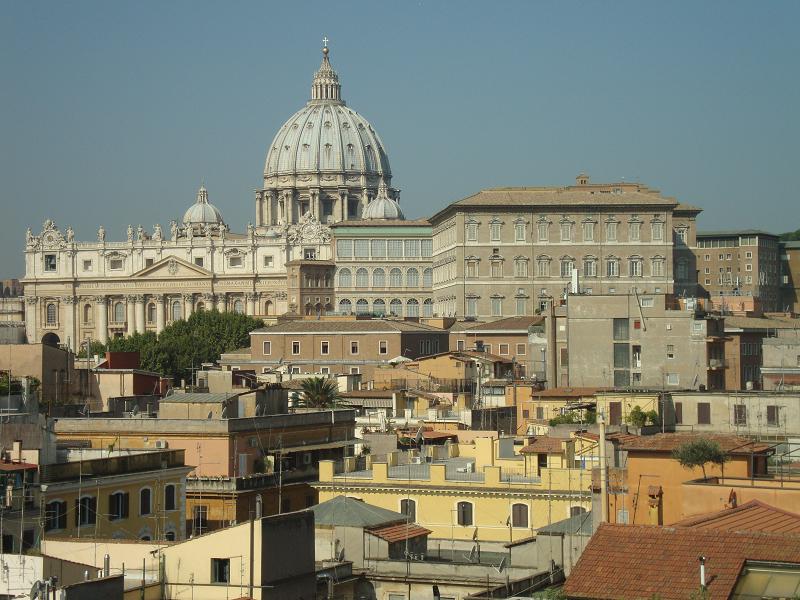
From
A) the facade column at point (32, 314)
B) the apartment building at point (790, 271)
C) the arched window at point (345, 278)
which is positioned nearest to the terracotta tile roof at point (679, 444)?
the arched window at point (345, 278)

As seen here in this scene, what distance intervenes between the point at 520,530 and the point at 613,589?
11638 millimetres

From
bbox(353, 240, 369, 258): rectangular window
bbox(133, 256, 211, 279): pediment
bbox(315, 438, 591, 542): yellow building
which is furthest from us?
bbox(133, 256, 211, 279): pediment

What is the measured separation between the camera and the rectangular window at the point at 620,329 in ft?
162

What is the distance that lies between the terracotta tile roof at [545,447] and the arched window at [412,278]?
96.3m

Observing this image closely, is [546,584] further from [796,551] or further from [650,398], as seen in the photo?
[650,398]

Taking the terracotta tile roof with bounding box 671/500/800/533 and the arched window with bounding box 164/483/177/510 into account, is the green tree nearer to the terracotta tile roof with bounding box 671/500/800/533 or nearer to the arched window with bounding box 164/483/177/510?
the terracotta tile roof with bounding box 671/500/800/533

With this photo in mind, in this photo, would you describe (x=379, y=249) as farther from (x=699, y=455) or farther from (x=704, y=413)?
(x=699, y=455)

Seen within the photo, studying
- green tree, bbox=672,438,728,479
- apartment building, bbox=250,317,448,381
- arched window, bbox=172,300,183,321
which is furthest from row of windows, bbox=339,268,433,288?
green tree, bbox=672,438,728,479

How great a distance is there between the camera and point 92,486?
2406 cm

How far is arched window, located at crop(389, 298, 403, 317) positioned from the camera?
419 ft

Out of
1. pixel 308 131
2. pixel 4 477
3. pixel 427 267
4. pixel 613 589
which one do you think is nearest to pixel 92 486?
pixel 4 477

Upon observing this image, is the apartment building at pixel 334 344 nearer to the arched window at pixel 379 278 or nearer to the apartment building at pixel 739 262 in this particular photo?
the arched window at pixel 379 278

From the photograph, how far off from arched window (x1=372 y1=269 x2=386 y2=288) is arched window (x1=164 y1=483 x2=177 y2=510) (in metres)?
102

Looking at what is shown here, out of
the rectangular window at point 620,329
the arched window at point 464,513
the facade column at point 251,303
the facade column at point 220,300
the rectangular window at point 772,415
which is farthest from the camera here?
the facade column at point 220,300
